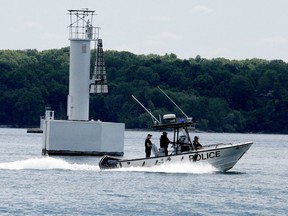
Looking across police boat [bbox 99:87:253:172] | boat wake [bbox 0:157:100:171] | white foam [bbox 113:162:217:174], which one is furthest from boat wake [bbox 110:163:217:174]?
boat wake [bbox 0:157:100:171]

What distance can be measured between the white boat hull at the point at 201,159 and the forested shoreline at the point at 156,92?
337 ft

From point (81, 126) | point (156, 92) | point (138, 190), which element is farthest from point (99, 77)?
point (156, 92)

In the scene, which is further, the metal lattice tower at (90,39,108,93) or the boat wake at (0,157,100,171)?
the metal lattice tower at (90,39,108,93)

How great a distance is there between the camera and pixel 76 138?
68.1 m

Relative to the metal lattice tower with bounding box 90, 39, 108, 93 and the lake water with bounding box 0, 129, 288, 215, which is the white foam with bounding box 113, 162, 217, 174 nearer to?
the lake water with bounding box 0, 129, 288, 215

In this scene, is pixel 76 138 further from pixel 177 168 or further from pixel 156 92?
pixel 156 92

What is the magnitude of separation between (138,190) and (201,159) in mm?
6596

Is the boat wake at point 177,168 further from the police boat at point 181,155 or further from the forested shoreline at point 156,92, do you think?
the forested shoreline at point 156,92

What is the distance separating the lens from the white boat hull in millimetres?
52625

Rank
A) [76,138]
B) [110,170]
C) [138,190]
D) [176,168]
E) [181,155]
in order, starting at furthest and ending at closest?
[76,138]
[110,170]
[176,168]
[181,155]
[138,190]

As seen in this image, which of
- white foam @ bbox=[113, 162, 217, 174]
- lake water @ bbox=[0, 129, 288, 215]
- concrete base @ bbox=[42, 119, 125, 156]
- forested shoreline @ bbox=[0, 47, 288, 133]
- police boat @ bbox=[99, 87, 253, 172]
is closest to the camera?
lake water @ bbox=[0, 129, 288, 215]

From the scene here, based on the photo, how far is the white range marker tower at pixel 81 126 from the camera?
222 ft

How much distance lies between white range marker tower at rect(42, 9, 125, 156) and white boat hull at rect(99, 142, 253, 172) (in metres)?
14.7

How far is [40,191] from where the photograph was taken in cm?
4656
